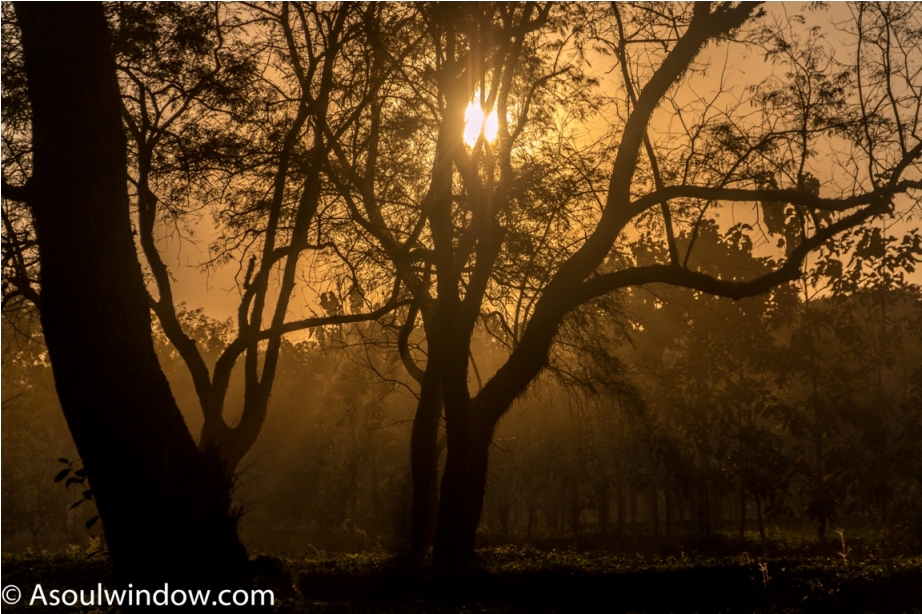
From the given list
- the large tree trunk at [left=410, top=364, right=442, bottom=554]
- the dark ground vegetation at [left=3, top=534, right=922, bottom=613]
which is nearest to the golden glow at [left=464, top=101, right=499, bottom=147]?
the large tree trunk at [left=410, top=364, right=442, bottom=554]

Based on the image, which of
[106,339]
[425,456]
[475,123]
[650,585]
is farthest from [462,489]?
[106,339]

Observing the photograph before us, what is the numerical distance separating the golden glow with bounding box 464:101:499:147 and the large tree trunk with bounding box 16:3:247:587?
658cm

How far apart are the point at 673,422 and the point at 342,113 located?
2758 cm

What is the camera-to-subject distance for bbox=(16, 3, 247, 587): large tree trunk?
6668 mm

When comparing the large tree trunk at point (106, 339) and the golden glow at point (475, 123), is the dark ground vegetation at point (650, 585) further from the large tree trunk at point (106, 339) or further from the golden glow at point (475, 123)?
the golden glow at point (475, 123)

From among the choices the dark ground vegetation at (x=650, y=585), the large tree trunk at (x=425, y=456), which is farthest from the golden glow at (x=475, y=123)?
the dark ground vegetation at (x=650, y=585)

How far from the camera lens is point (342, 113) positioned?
45.5ft

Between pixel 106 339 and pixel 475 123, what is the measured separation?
25.3ft

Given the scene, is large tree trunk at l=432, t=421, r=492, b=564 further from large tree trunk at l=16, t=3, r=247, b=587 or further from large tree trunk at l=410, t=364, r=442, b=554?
large tree trunk at l=16, t=3, r=247, b=587

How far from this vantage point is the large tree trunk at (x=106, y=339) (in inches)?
263

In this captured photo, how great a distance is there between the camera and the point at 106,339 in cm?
691

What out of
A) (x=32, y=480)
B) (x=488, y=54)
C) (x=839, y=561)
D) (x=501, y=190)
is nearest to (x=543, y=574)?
(x=839, y=561)

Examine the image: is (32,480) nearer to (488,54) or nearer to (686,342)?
(686,342)

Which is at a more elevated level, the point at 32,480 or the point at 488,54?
the point at 488,54
